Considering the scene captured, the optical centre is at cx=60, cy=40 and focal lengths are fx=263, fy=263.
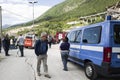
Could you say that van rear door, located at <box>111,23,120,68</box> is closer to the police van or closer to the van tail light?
the police van

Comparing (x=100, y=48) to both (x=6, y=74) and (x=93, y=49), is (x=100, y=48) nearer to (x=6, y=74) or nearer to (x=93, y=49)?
(x=93, y=49)

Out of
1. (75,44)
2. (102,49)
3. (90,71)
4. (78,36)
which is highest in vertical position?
(78,36)

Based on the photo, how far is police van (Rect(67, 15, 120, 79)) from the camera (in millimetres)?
8625

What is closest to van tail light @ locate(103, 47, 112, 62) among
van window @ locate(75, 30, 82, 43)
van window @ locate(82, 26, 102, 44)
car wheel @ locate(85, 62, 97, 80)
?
van window @ locate(82, 26, 102, 44)

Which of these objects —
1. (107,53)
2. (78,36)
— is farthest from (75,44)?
(107,53)

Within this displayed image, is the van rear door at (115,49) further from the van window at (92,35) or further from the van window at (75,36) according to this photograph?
the van window at (75,36)

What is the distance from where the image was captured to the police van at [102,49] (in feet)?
28.3

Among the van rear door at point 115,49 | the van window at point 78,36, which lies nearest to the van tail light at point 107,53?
the van rear door at point 115,49

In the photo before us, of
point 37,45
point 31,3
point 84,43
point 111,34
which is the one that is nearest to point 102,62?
point 111,34

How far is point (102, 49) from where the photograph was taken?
879 cm

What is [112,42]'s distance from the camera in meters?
8.66

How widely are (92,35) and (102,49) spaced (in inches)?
49.7

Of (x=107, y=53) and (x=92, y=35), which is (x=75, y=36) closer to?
(x=92, y=35)

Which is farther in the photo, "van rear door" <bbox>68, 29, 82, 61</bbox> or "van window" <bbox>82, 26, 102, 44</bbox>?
"van rear door" <bbox>68, 29, 82, 61</bbox>
